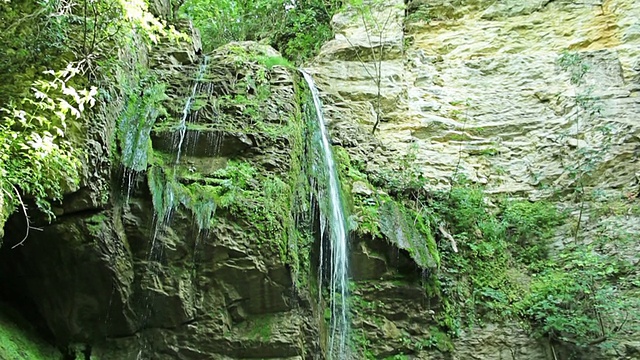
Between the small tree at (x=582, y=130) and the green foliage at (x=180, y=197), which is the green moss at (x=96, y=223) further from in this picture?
the small tree at (x=582, y=130)

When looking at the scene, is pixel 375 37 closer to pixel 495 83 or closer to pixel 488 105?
pixel 495 83

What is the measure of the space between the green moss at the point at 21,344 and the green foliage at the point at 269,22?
736 centimetres

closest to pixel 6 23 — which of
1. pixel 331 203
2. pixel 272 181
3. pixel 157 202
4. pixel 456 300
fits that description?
pixel 157 202

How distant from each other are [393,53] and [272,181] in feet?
16.3

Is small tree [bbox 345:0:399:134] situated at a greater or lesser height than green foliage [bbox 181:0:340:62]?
lesser

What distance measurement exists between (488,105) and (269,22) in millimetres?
5276

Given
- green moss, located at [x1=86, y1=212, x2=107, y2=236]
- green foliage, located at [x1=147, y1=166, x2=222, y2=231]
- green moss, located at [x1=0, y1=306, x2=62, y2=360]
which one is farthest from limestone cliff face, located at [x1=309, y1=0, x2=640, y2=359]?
green moss, located at [x1=0, y1=306, x2=62, y2=360]

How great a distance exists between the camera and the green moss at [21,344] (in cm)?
488

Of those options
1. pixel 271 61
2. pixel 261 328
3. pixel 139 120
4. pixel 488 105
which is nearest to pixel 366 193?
pixel 271 61

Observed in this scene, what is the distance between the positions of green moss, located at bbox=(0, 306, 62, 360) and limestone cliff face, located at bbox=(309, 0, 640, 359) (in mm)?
3279

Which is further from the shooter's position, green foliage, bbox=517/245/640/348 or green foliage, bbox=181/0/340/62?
green foliage, bbox=181/0/340/62

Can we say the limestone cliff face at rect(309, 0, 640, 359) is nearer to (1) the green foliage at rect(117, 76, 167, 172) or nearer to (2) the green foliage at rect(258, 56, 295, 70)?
(2) the green foliage at rect(258, 56, 295, 70)

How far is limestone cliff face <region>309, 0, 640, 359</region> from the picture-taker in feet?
22.3

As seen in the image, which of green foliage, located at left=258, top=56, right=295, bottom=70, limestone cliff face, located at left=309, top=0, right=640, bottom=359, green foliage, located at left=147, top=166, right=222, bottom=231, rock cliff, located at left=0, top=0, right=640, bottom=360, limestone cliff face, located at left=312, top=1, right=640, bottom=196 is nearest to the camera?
rock cliff, located at left=0, top=0, right=640, bottom=360
